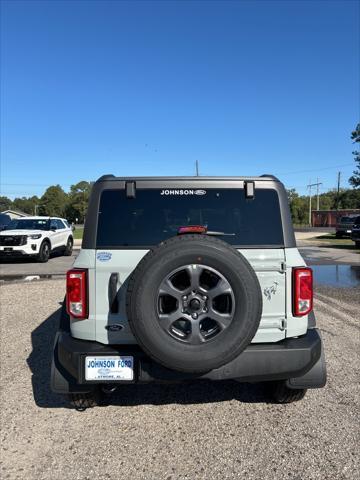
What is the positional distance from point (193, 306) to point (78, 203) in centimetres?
→ 12794

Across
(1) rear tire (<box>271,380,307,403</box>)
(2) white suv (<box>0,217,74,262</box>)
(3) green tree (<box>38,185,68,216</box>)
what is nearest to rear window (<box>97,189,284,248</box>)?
(1) rear tire (<box>271,380,307,403</box>)

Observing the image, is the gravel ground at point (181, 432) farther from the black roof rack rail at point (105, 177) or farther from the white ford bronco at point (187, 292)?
the black roof rack rail at point (105, 177)

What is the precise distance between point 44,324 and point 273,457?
4548 millimetres

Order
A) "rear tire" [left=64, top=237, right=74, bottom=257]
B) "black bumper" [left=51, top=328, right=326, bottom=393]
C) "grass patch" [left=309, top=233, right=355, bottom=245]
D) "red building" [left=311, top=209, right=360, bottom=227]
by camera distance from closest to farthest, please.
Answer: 1. "black bumper" [left=51, top=328, right=326, bottom=393]
2. "rear tire" [left=64, top=237, right=74, bottom=257]
3. "grass patch" [left=309, top=233, right=355, bottom=245]
4. "red building" [left=311, top=209, right=360, bottom=227]

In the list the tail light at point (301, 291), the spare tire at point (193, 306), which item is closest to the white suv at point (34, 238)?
the spare tire at point (193, 306)

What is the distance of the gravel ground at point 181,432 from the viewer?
2785mm

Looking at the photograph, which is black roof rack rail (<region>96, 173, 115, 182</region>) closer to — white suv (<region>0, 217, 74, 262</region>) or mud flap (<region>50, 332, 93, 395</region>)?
mud flap (<region>50, 332, 93, 395</region>)

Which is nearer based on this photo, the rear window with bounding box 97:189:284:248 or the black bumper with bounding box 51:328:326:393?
the black bumper with bounding box 51:328:326:393

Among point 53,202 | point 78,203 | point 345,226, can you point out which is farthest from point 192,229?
point 53,202

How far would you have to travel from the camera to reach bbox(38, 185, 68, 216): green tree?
133 meters

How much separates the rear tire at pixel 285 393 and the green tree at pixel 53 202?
438ft

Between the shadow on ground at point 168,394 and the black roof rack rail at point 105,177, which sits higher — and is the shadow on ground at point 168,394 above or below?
below

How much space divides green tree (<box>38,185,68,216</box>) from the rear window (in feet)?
438

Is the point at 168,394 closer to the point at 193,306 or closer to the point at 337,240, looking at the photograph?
the point at 193,306
